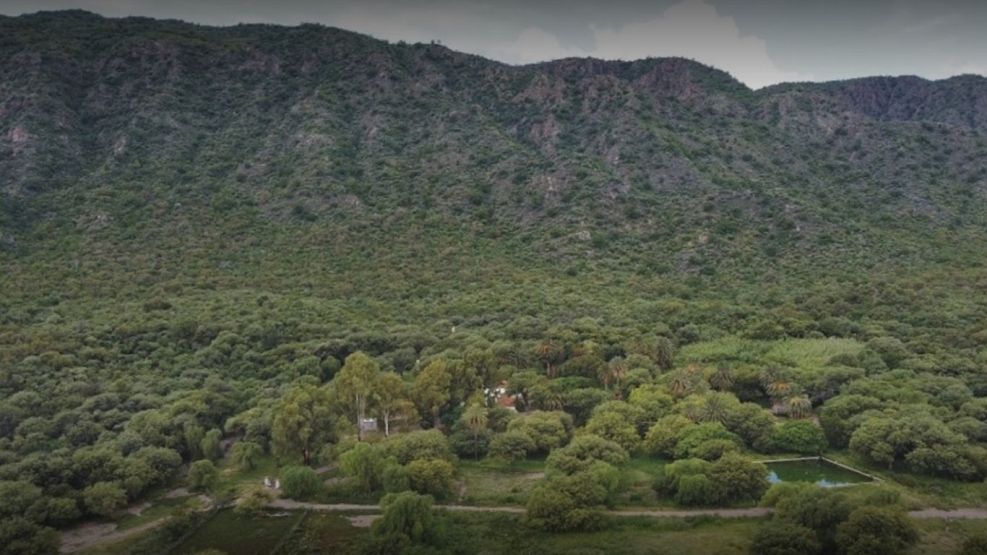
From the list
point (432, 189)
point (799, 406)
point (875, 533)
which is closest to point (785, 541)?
point (875, 533)

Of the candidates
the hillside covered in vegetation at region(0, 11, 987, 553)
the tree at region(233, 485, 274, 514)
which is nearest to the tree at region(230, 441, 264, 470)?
the hillside covered in vegetation at region(0, 11, 987, 553)

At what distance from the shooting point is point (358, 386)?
2376 inches

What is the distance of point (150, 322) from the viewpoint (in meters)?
81.1

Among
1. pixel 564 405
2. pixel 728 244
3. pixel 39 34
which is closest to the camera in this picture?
pixel 564 405

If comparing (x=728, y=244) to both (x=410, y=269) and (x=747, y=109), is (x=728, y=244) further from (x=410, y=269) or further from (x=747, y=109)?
(x=747, y=109)

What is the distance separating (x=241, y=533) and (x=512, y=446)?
2122cm

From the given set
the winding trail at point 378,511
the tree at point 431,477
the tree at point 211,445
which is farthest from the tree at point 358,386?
the tree at point 431,477

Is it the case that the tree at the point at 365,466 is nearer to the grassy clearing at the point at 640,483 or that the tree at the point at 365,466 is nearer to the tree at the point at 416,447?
the tree at the point at 416,447

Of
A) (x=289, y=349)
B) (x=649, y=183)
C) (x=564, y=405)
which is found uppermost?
(x=649, y=183)

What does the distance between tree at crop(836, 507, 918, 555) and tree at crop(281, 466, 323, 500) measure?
3482cm

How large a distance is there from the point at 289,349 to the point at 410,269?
3327 cm

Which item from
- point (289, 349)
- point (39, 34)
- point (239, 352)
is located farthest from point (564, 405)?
point (39, 34)

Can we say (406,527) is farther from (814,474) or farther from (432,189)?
(432,189)

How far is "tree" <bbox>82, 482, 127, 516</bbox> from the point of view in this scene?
154 ft
